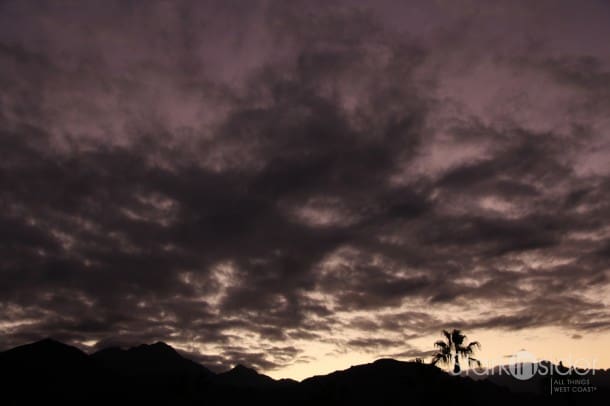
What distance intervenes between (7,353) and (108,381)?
40.0 meters

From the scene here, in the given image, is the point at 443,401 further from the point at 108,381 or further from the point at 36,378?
the point at 36,378

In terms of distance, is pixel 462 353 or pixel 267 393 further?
pixel 267 393

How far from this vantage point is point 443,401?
38.3m

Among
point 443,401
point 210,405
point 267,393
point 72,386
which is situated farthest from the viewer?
point 267,393

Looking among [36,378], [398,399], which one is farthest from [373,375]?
[36,378]

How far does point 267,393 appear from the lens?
140m

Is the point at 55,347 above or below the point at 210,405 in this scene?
above

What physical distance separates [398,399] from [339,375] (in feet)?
160

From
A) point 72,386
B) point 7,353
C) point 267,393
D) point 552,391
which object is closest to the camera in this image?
point 552,391

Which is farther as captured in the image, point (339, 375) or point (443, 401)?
point (339, 375)

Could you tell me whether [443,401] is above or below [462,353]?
below

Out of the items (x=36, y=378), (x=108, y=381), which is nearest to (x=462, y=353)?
(x=108, y=381)

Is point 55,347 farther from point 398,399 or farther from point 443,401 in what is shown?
point 443,401

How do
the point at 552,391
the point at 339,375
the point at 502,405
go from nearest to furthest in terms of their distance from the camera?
the point at 552,391, the point at 502,405, the point at 339,375
